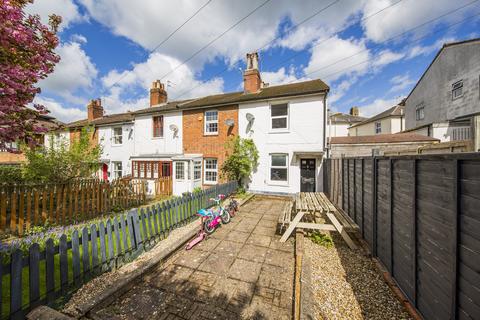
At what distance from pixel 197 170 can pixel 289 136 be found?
6.70 meters

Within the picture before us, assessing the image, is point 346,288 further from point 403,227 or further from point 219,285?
point 219,285

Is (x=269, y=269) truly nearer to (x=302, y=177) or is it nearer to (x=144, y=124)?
(x=302, y=177)

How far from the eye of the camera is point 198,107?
46.1 feet

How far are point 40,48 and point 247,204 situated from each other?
8712mm

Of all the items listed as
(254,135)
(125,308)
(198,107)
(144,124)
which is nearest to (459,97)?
(254,135)

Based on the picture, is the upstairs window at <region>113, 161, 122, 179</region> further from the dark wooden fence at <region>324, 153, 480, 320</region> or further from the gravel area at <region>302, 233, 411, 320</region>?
the dark wooden fence at <region>324, 153, 480, 320</region>

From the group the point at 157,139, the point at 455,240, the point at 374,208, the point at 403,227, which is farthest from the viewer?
the point at 157,139

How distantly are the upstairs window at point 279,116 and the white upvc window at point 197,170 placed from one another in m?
5.77

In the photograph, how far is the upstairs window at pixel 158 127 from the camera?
15891 mm

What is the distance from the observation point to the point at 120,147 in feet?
57.7

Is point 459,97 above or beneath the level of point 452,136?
above

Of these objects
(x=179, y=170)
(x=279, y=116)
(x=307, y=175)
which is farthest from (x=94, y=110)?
(x=307, y=175)

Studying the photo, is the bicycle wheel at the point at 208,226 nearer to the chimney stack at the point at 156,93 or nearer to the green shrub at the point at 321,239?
the green shrub at the point at 321,239

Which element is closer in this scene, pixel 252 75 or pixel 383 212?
pixel 383 212
